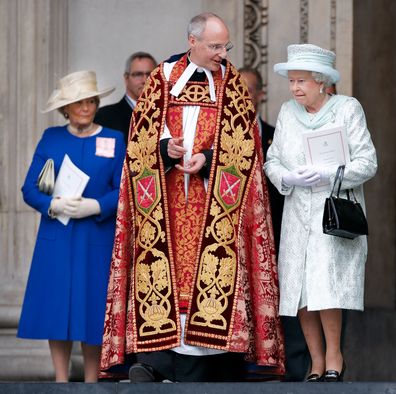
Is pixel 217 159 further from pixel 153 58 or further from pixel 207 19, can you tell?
pixel 153 58

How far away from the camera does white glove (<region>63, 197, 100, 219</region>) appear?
11734 mm

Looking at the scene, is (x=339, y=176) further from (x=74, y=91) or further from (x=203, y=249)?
(x=74, y=91)

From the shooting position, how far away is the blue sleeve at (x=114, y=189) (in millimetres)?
11758

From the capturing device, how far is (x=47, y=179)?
11.9 meters

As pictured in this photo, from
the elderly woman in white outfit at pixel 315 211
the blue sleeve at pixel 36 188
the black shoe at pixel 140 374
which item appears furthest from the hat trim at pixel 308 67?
the black shoe at pixel 140 374

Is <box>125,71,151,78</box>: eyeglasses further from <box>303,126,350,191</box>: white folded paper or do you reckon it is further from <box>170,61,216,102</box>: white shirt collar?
<box>303,126,350,191</box>: white folded paper

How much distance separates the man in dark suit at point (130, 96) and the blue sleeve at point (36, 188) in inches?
30.2

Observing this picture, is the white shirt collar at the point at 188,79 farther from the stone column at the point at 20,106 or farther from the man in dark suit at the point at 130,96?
the stone column at the point at 20,106

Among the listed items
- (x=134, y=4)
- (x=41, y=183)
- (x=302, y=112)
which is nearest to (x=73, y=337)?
(x=41, y=183)

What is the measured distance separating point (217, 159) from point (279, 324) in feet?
3.19

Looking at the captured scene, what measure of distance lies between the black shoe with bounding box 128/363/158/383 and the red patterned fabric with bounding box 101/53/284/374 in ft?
0.34

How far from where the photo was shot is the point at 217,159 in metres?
11.1

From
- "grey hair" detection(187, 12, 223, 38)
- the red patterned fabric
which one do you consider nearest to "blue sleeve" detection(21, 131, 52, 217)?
the red patterned fabric

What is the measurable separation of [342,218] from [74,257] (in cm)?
192
